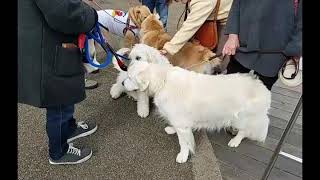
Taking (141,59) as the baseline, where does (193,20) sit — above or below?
above

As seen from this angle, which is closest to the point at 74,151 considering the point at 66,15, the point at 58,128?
the point at 58,128

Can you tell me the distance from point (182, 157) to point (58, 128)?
103 cm

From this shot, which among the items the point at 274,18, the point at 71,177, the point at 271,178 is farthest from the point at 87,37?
the point at 271,178

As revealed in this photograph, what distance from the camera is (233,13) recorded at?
2.38 meters

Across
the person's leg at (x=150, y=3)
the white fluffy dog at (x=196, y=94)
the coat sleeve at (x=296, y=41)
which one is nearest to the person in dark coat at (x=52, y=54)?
the white fluffy dog at (x=196, y=94)

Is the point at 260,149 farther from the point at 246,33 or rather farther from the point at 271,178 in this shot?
the point at 246,33

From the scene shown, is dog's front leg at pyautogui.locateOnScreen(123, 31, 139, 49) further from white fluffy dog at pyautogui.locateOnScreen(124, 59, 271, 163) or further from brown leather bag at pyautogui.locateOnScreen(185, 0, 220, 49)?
white fluffy dog at pyautogui.locateOnScreen(124, 59, 271, 163)

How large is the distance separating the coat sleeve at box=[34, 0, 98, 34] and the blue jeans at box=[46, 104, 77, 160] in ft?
1.96

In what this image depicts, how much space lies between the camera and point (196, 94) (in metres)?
2.47

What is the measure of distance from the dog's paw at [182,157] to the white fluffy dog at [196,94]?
0.13 metres

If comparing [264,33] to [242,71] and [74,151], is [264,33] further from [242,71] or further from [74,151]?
[74,151]

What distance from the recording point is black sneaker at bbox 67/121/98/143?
109 inches

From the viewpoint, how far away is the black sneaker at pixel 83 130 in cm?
277

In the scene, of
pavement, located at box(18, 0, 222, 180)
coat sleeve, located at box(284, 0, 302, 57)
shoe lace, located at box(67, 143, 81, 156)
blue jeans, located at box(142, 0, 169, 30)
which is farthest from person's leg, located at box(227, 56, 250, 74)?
blue jeans, located at box(142, 0, 169, 30)
